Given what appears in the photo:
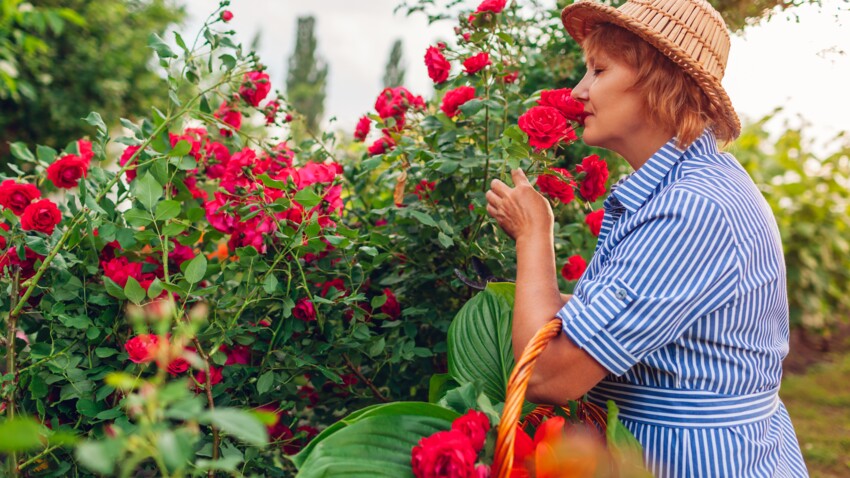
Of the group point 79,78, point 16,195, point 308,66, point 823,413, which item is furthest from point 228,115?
point 308,66

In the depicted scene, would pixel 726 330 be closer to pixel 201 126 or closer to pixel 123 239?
pixel 123 239

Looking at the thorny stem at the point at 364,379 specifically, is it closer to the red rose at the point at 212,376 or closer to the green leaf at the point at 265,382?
the green leaf at the point at 265,382

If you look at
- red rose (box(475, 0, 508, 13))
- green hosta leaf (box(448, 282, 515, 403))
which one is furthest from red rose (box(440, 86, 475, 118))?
green hosta leaf (box(448, 282, 515, 403))

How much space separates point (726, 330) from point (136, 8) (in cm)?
1023

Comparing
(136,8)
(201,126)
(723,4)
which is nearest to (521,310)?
(201,126)

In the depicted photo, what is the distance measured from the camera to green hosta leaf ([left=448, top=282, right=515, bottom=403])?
1.47 m

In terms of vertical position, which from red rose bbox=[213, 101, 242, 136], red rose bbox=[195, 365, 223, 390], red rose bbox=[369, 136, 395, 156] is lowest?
red rose bbox=[195, 365, 223, 390]

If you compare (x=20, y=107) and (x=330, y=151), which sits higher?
(x=20, y=107)

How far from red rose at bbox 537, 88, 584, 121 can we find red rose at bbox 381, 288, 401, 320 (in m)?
0.66

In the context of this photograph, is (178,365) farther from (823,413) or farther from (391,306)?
(823,413)

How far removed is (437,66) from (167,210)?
809 mm

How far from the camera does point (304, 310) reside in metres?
1.62

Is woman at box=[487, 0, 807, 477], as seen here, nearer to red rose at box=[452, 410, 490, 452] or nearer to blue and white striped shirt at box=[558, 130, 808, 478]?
blue and white striped shirt at box=[558, 130, 808, 478]

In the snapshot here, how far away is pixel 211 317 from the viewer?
5.44 ft
